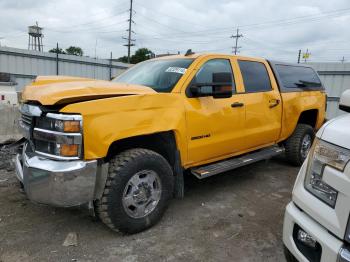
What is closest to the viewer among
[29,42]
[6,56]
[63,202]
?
[63,202]

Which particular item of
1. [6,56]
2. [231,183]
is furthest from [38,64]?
[231,183]

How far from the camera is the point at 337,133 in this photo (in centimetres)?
190

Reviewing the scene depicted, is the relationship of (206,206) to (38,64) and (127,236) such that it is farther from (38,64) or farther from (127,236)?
(38,64)

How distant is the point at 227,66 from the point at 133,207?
223 centimetres

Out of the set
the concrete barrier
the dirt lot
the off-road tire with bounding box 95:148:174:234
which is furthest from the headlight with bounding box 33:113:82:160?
the concrete barrier

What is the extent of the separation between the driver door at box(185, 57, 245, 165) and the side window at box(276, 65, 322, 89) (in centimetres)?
141

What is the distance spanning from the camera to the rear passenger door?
4473 millimetres

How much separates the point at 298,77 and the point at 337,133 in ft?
13.7

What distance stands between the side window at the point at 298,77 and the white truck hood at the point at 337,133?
3.37 metres

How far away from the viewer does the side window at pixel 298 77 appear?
5391 millimetres

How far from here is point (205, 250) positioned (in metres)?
3.03

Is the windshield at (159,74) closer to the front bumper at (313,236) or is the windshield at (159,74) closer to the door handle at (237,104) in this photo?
the door handle at (237,104)

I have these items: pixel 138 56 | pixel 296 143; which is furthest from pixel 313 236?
pixel 138 56

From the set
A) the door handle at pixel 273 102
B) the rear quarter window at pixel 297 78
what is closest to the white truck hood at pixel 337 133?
the door handle at pixel 273 102
